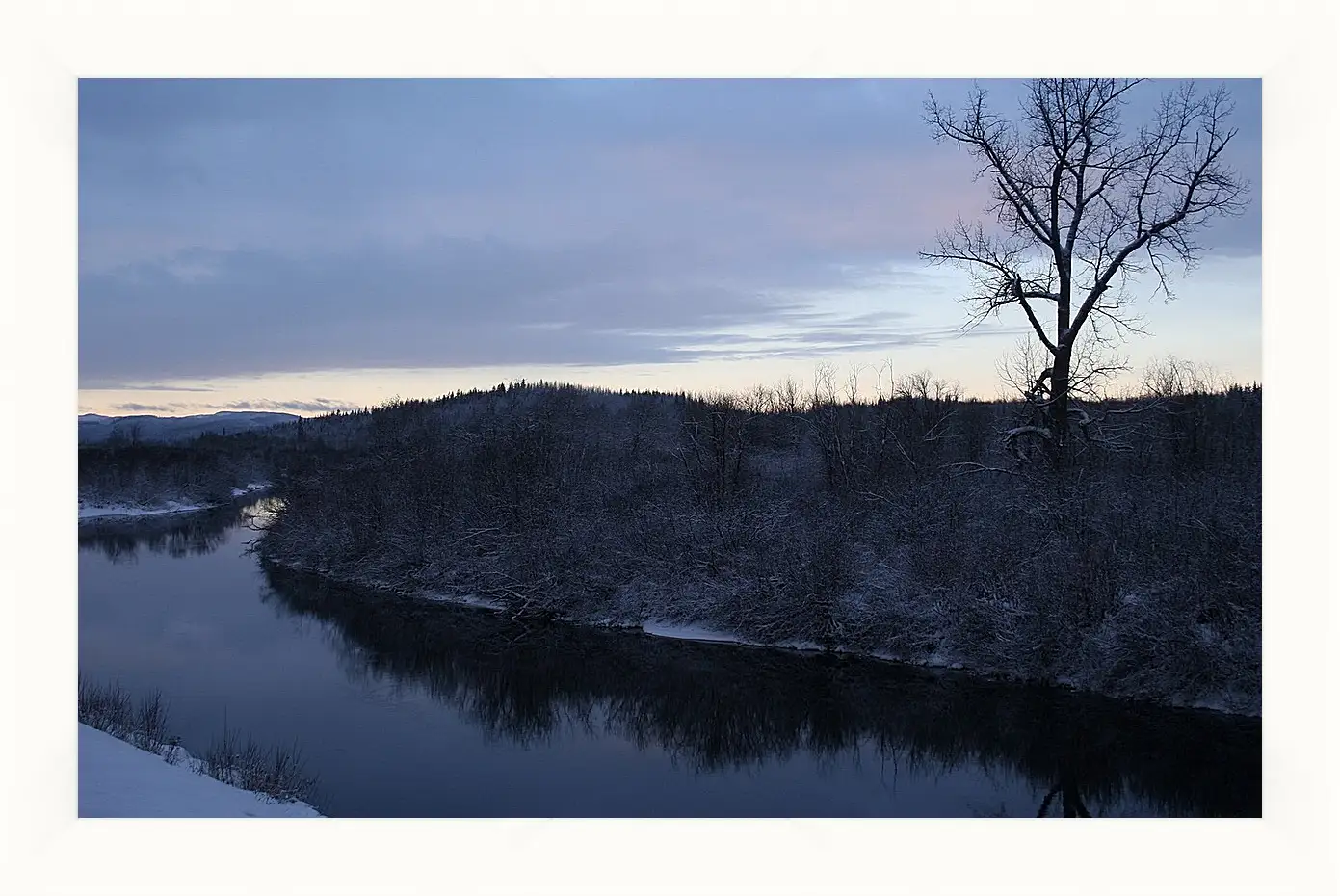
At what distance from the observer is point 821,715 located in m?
9.16

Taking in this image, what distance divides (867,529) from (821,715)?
4441 millimetres

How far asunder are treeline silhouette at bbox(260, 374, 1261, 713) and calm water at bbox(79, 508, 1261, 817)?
0.60m

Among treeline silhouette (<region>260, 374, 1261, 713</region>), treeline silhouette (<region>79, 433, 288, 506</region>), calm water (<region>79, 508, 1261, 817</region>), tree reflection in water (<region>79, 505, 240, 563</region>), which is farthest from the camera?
treeline silhouette (<region>79, 433, 288, 506</region>)

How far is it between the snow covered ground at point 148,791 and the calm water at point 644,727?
0.98 metres

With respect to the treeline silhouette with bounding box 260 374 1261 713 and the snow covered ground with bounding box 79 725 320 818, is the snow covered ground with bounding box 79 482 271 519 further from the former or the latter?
the snow covered ground with bounding box 79 725 320 818

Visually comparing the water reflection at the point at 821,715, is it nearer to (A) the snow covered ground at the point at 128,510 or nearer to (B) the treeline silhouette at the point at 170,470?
(B) the treeline silhouette at the point at 170,470

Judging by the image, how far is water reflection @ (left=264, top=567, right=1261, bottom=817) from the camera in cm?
722

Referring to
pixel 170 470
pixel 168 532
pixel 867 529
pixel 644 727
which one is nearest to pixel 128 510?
pixel 170 470

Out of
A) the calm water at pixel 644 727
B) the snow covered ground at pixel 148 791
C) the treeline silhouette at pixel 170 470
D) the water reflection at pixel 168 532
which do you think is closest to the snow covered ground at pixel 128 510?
the treeline silhouette at pixel 170 470

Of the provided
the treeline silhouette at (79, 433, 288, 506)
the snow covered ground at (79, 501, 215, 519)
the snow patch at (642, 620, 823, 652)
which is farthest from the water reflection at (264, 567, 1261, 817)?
the snow covered ground at (79, 501, 215, 519)

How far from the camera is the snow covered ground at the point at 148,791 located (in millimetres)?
4895

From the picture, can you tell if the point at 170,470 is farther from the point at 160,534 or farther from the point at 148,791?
the point at 148,791
